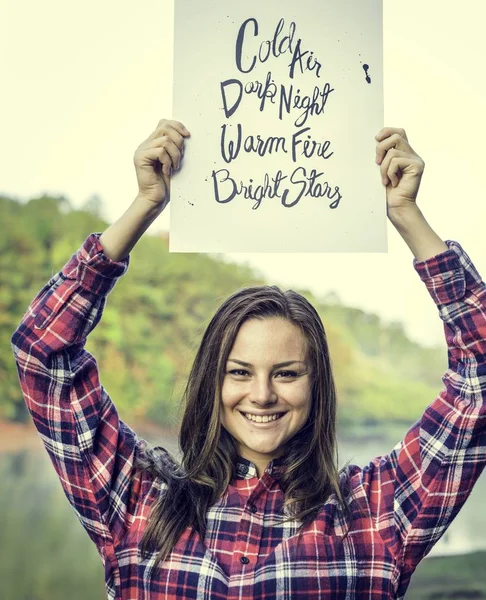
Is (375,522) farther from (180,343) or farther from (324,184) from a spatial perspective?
(180,343)

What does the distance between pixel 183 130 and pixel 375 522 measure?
699 millimetres

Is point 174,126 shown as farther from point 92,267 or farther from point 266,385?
point 266,385

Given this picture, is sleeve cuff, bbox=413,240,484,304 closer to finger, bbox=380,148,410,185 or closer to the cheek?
finger, bbox=380,148,410,185

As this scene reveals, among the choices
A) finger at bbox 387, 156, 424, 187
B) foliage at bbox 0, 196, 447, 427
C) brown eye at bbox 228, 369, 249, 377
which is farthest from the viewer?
foliage at bbox 0, 196, 447, 427

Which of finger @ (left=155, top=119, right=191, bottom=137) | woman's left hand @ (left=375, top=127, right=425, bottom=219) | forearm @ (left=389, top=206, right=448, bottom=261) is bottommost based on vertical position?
forearm @ (left=389, top=206, right=448, bottom=261)

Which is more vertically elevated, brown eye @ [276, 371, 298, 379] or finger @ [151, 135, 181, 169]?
finger @ [151, 135, 181, 169]

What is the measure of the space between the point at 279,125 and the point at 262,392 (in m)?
0.43

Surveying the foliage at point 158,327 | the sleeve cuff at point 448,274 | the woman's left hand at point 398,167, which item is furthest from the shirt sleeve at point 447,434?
the foliage at point 158,327

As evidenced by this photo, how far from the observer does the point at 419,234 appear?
1.32m

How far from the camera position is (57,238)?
13.4 feet

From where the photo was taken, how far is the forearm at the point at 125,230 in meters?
1.33

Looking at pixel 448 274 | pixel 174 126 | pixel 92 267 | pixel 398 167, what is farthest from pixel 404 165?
pixel 92 267

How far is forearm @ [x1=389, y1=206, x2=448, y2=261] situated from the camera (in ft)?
4.33

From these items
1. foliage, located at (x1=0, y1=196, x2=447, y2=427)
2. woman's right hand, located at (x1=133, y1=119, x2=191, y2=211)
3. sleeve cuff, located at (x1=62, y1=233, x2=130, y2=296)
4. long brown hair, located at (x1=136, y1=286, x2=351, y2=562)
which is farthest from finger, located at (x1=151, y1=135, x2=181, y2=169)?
foliage, located at (x1=0, y1=196, x2=447, y2=427)
